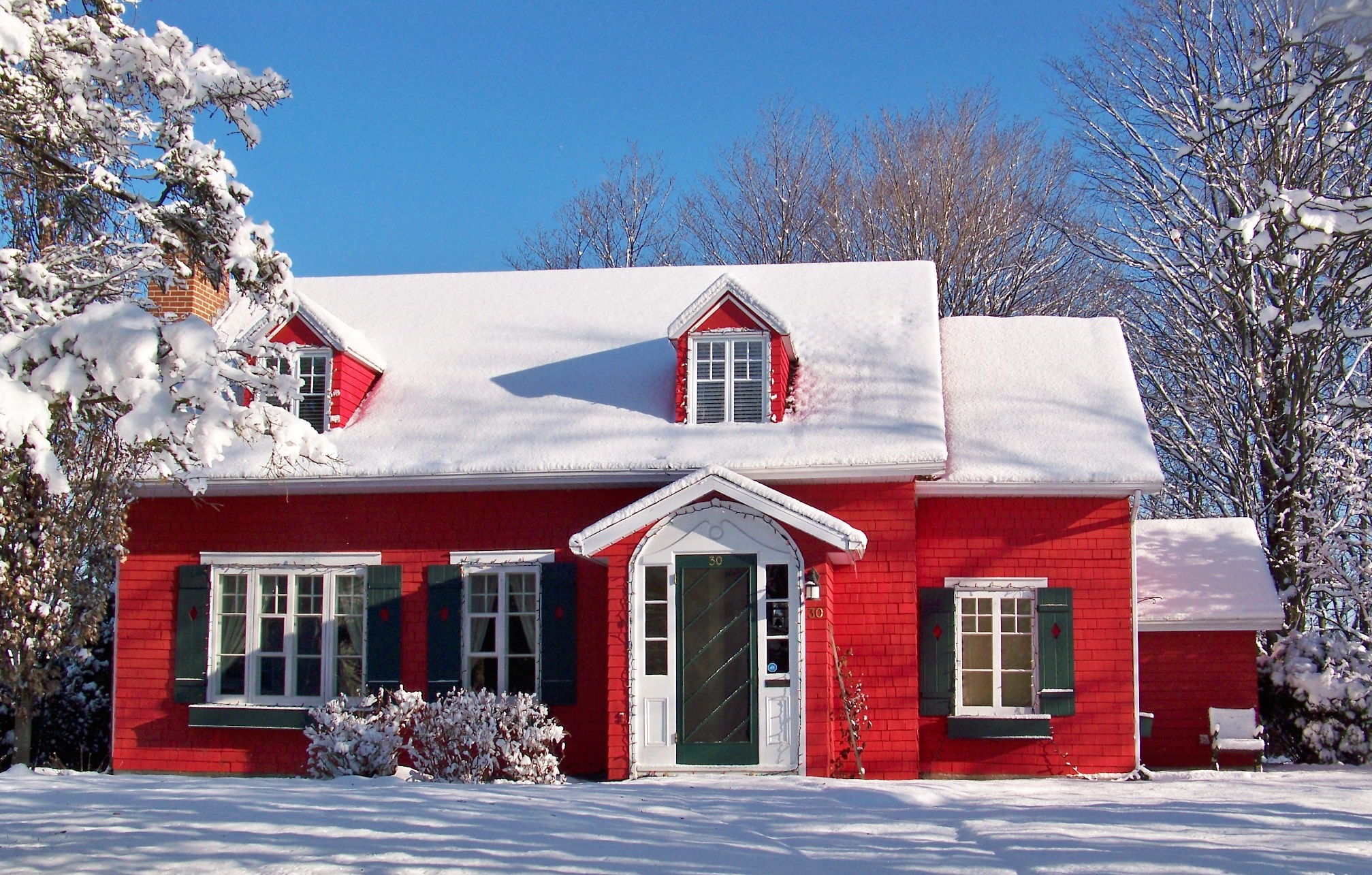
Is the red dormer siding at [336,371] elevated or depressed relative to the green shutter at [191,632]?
elevated

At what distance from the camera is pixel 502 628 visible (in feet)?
45.1

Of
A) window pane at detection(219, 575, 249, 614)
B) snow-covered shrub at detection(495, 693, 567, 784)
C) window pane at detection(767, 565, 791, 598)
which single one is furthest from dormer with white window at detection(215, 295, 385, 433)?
window pane at detection(767, 565, 791, 598)

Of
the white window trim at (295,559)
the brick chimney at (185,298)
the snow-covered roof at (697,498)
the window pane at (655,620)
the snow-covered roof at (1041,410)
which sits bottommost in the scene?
the window pane at (655,620)

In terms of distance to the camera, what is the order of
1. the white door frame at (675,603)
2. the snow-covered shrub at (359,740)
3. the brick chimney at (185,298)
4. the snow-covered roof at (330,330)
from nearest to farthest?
the white door frame at (675,603) → the snow-covered shrub at (359,740) → the snow-covered roof at (330,330) → the brick chimney at (185,298)

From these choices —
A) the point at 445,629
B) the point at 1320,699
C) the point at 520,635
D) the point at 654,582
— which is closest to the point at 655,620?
the point at 654,582

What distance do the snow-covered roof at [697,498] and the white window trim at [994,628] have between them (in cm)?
210

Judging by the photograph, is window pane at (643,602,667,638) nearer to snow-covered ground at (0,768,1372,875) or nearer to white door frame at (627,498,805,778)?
white door frame at (627,498,805,778)

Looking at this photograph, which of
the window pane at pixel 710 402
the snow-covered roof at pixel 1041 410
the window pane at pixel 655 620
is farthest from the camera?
the window pane at pixel 710 402

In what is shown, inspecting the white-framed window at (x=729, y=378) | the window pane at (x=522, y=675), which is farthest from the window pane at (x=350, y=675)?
the white-framed window at (x=729, y=378)

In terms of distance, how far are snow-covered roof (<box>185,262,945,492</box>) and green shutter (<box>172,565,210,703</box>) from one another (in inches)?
46.6

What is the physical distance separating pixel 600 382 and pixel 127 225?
650 centimetres

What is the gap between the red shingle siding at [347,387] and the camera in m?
14.7

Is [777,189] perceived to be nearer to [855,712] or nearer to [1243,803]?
[855,712]

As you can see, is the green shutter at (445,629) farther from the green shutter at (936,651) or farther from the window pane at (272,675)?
the green shutter at (936,651)
